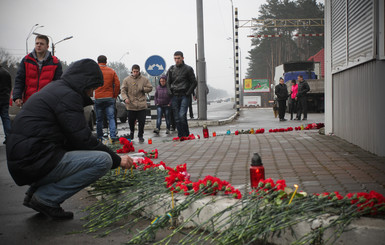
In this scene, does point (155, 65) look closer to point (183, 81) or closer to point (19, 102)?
point (183, 81)

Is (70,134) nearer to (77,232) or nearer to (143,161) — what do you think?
(77,232)

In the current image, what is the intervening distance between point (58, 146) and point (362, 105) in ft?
14.2

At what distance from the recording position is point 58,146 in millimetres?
3783

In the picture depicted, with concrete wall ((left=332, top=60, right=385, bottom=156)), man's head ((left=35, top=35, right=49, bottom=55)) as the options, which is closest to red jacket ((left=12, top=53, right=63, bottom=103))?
man's head ((left=35, top=35, right=49, bottom=55))

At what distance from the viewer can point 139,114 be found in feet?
34.7

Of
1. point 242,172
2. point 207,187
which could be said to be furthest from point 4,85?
point 207,187

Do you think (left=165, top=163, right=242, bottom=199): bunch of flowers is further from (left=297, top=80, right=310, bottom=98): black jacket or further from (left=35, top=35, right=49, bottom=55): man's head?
(left=297, top=80, right=310, bottom=98): black jacket

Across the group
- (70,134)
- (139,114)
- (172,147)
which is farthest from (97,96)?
(70,134)

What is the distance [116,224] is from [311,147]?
4.14 meters

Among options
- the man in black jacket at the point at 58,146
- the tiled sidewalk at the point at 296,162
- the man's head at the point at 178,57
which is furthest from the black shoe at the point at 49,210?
the man's head at the point at 178,57

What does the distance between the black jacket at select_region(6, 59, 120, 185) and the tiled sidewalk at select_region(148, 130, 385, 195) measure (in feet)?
5.35

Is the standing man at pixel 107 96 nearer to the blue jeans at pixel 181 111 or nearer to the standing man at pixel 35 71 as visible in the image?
the blue jeans at pixel 181 111

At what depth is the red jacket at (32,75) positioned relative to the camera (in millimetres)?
6797

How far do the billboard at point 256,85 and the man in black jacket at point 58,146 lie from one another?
53.3 m
